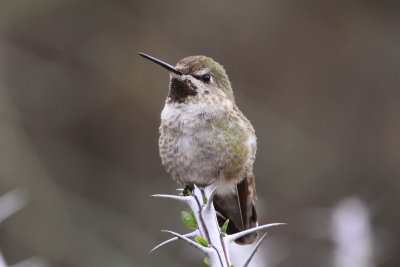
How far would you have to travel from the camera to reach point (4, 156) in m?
5.59

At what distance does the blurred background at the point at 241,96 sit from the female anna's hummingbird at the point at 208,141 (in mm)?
3009

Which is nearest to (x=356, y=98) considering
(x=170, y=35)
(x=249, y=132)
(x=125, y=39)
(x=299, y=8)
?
(x=299, y=8)

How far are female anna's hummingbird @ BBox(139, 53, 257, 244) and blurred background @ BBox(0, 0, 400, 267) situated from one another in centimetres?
301

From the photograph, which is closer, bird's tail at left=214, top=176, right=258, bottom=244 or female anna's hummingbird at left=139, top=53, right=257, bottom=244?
female anna's hummingbird at left=139, top=53, right=257, bottom=244

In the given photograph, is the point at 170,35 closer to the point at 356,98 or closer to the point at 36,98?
the point at 36,98

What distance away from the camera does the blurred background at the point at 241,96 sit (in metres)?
6.88

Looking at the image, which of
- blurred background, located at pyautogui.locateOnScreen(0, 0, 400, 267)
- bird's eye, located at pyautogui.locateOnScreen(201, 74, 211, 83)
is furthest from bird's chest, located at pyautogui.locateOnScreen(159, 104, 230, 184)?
blurred background, located at pyautogui.locateOnScreen(0, 0, 400, 267)

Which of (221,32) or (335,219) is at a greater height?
(221,32)

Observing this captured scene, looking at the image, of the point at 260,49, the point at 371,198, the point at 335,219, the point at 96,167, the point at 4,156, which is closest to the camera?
the point at 335,219

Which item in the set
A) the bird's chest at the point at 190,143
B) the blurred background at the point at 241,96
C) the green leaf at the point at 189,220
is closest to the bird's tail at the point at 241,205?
the bird's chest at the point at 190,143

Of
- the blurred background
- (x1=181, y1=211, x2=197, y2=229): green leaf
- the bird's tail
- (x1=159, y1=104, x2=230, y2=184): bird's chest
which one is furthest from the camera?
the blurred background

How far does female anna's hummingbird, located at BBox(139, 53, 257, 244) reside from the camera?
10.1ft

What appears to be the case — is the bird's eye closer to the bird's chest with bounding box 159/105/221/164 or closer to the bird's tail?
the bird's chest with bounding box 159/105/221/164

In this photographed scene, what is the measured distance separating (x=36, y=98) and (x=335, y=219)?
4.91 meters
